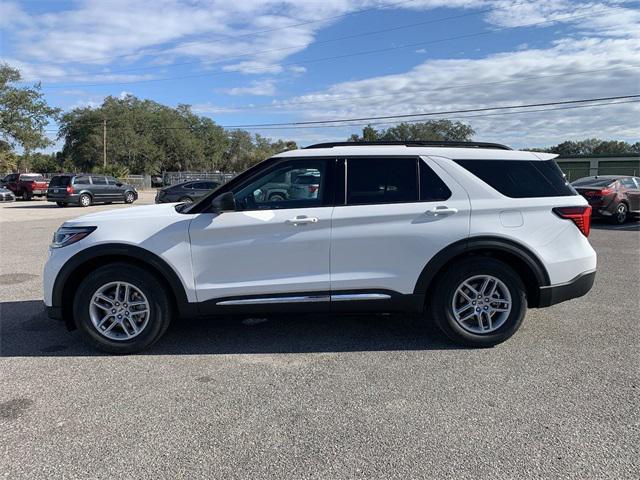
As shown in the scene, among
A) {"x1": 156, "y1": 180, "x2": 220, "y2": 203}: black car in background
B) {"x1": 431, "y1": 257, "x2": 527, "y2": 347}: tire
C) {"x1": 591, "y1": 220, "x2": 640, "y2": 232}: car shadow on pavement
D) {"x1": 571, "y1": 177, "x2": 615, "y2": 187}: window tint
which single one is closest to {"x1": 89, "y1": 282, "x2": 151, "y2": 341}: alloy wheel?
{"x1": 431, "y1": 257, "x2": 527, "y2": 347}: tire

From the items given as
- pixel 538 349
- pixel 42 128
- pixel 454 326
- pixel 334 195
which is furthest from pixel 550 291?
pixel 42 128

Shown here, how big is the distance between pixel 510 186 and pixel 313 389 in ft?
8.24

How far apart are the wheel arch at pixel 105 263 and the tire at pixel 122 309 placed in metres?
0.07

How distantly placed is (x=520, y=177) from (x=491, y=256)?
0.77 m

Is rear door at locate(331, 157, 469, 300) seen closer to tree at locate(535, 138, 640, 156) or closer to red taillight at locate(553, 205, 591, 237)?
red taillight at locate(553, 205, 591, 237)

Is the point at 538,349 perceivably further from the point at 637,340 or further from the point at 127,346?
the point at 127,346

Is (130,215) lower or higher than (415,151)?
lower

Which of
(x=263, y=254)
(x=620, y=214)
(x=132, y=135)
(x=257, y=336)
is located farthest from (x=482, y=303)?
(x=132, y=135)

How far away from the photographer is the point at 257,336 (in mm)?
4852

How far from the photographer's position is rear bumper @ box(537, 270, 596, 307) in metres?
4.44

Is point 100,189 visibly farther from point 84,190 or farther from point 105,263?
point 105,263

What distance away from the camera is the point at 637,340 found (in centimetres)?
464

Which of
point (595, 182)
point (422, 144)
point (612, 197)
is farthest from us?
point (595, 182)

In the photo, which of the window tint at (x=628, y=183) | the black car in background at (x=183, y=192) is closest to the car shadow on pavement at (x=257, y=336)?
the window tint at (x=628, y=183)
